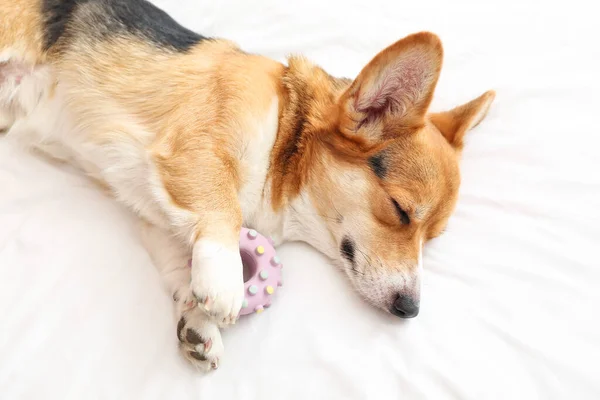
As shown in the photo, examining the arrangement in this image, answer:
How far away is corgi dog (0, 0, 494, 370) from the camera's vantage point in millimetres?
1457

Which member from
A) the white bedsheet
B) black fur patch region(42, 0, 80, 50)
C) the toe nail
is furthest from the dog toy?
black fur patch region(42, 0, 80, 50)

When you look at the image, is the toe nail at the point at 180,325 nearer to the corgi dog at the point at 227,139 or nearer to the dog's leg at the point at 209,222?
the corgi dog at the point at 227,139

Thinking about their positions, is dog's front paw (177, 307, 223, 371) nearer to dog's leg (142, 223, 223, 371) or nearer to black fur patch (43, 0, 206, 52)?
dog's leg (142, 223, 223, 371)

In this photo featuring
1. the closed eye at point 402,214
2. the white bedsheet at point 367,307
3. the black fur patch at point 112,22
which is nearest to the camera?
the white bedsheet at point 367,307

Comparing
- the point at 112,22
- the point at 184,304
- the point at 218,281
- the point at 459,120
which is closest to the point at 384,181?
the point at 459,120

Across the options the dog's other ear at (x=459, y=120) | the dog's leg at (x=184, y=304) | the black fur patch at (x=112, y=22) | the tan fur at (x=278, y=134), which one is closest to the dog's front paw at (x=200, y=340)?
the dog's leg at (x=184, y=304)

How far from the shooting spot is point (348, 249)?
5.09ft

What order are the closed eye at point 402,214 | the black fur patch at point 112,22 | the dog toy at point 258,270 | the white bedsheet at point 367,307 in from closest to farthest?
1. the white bedsheet at point 367,307
2. the dog toy at point 258,270
3. the closed eye at point 402,214
4. the black fur patch at point 112,22

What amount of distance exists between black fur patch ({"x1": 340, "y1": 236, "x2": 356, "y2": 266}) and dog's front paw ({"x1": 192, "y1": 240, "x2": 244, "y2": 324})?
367 millimetres

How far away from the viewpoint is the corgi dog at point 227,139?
146 centimetres

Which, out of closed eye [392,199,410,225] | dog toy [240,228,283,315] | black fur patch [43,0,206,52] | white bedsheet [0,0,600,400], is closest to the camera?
white bedsheet [0,0,600,400]

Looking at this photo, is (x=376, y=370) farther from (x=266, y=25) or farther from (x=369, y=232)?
(x=266, y=25)

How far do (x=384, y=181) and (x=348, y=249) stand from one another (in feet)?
0.79

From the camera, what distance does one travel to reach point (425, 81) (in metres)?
1.45
